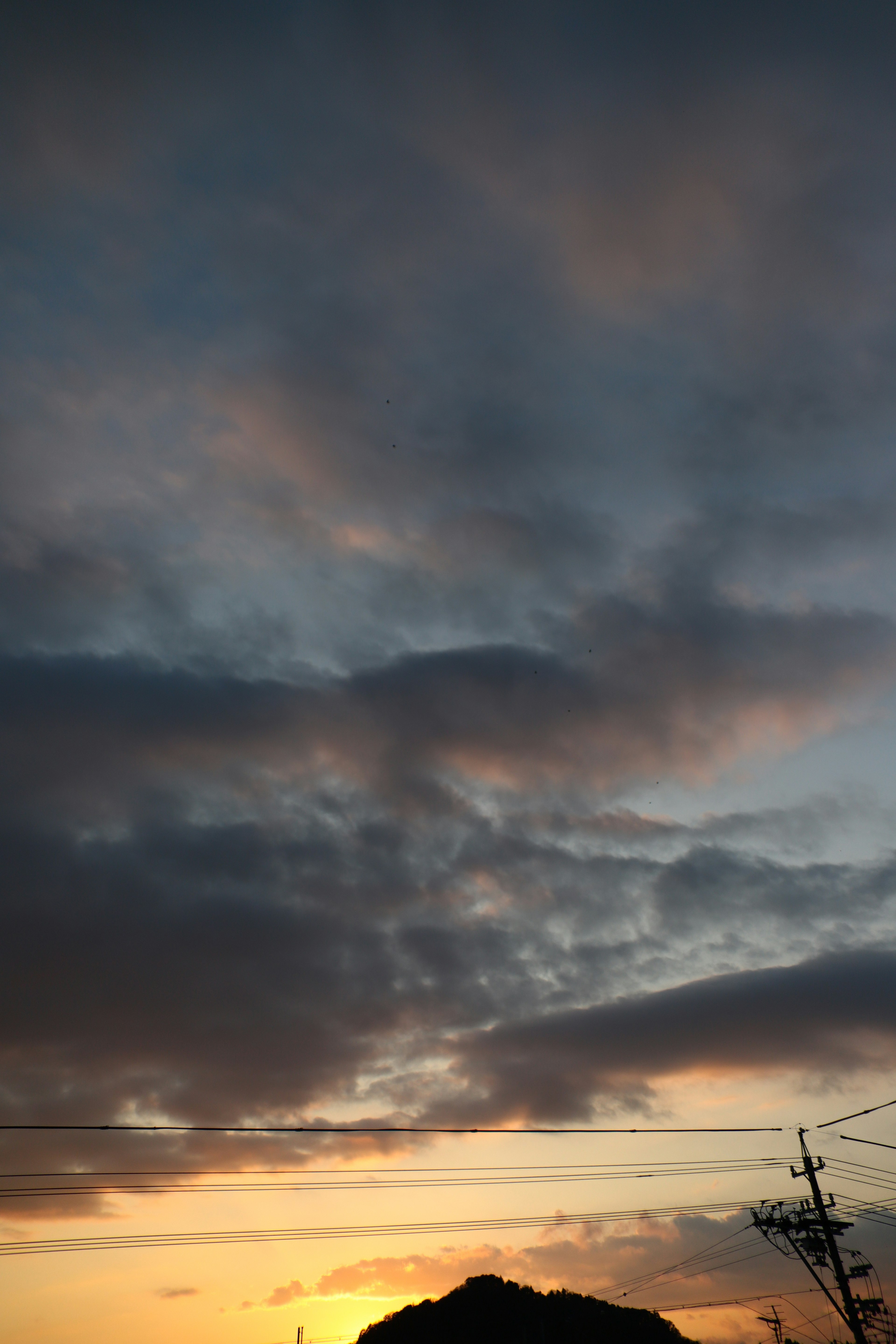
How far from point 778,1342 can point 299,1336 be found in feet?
197

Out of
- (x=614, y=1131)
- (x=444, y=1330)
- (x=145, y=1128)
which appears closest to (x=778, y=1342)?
(x=614, y=1131)

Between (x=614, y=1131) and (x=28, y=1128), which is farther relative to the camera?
(x=614, y=1131)

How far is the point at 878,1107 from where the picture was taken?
2282 inches

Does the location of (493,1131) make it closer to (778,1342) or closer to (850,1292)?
(850,1292)

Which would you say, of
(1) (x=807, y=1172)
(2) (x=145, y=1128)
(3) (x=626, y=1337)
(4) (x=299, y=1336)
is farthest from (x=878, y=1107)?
(3) (x=626, y=1337)

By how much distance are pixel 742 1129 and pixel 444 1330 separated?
186m

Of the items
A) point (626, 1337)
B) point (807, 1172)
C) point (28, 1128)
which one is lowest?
point (626, 1337)

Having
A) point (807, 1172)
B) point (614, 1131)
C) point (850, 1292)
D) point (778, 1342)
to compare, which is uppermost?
point (614, 1131)

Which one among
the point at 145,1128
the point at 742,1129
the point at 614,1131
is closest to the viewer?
the point at 145,1128

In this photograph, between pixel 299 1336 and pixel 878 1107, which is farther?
pixel 299 1336

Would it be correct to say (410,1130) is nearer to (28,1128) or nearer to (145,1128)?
(145,1128)

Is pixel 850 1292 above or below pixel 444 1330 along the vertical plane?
above

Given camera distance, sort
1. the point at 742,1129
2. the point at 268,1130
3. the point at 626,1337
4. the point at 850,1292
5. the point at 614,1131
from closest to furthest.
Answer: the point at 268,1130 < the point at 614,1131 < the point at 850,1292 < the point at 742,1129 < the point at 626,1337

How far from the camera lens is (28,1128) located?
36.2 metres
